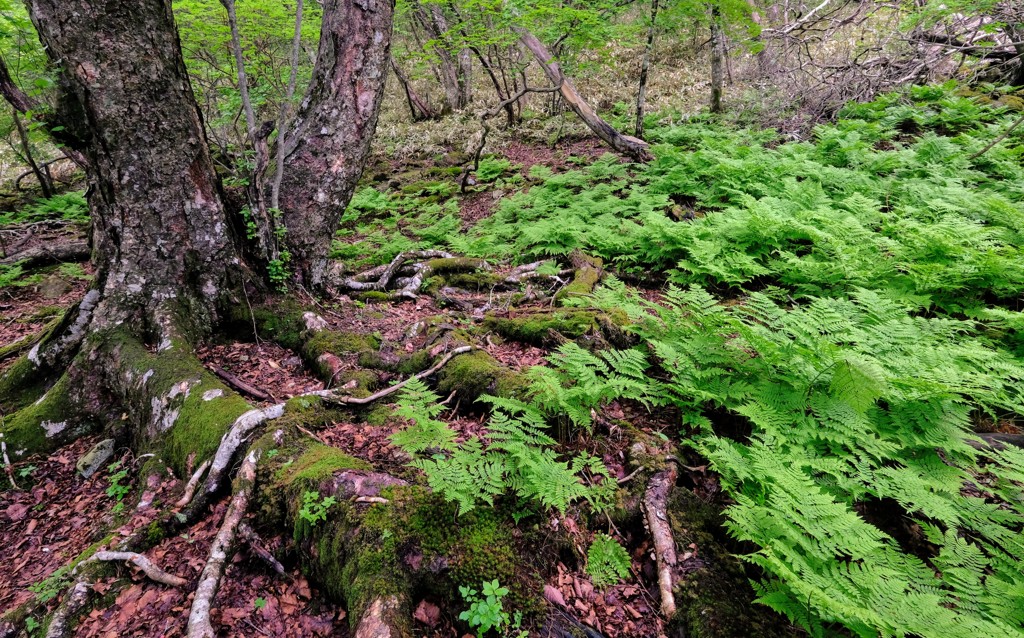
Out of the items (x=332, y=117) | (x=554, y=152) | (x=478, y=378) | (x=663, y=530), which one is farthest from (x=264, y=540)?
(x=554, y=152)

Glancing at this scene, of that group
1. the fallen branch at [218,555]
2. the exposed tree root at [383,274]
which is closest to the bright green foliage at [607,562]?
the fallen branch at [218,555]

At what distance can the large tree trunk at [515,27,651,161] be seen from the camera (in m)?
10.6

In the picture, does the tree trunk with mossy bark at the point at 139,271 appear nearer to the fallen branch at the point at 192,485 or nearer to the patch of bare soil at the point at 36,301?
the fallen branch at the point at 192,485

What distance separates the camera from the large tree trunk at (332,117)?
5000mm

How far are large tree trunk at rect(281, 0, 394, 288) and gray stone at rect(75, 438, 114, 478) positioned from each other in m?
2.28

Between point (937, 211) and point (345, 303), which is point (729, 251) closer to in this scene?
point (937, 211)

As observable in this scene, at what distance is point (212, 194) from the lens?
172 inches

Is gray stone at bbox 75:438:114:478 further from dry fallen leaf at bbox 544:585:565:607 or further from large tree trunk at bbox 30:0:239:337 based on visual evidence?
dry fallen leaf at bbox 544:585:565:607

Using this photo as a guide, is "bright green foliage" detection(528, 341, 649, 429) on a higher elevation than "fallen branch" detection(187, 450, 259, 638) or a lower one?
higher

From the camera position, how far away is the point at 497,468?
2703mm

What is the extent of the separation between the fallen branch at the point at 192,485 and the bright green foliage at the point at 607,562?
8.83 ft

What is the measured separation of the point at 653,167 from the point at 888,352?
675 centimetres

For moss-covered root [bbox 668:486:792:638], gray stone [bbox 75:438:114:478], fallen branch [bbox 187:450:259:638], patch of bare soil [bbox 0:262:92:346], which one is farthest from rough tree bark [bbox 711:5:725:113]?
patch of bare soil [bbox 0:262:92:346]

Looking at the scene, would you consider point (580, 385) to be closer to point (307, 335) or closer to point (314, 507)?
point (314, 507)
